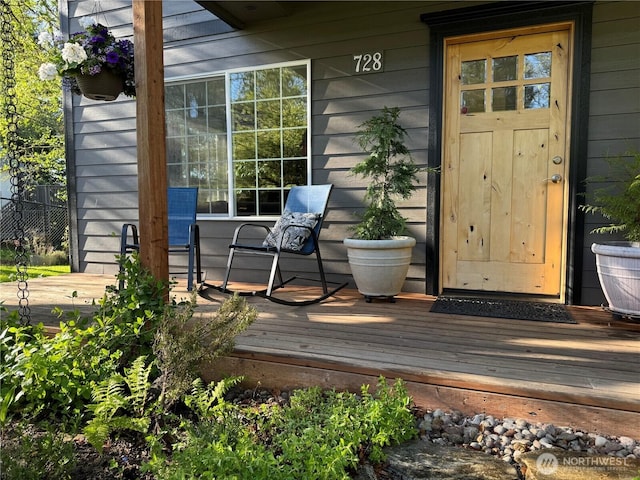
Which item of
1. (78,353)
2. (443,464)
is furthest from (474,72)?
(78,353)

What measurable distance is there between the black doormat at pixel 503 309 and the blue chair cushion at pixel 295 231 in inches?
40.8

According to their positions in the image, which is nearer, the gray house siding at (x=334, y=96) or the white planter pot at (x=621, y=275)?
the white planter pot at (x=621, y=275)

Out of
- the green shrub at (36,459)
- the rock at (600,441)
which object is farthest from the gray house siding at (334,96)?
the green shrub at (36,459)

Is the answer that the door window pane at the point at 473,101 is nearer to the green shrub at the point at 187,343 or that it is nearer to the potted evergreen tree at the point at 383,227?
the potted evergreen tree at the point at 383,227

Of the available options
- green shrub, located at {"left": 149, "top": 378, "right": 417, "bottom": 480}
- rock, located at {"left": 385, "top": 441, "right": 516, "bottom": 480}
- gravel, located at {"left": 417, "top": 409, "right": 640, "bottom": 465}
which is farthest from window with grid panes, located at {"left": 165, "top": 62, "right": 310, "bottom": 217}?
rock, located at {"left": 385, "top": 441, "right": 516, "bottom": 480}

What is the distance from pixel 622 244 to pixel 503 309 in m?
0.79

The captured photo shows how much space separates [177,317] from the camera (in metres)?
1.69

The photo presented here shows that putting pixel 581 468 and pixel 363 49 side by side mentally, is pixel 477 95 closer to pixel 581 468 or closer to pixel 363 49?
pixel 363 49

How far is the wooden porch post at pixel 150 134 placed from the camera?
1950 mm

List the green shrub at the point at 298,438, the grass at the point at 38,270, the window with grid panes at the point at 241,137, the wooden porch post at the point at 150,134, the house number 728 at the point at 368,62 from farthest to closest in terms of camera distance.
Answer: the grass at the point at 38,270 → the window with grid panes at the point at 241,137 → the house number 728 at the point at 368,62 → the wooden porch post at the point at 150,134 → the green shrub at the point at 298,438

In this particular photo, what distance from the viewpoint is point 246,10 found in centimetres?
353

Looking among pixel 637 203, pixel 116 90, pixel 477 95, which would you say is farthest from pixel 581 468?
pixel 116 90

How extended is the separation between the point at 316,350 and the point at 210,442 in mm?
726

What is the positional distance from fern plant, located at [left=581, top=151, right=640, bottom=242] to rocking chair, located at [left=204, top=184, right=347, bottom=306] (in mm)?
1785
